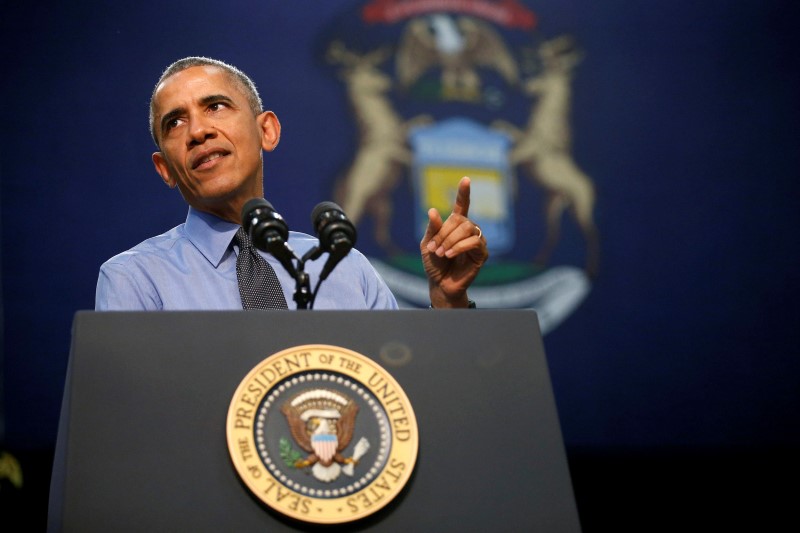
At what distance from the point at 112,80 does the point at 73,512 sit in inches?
96.6

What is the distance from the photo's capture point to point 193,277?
65.3 inches

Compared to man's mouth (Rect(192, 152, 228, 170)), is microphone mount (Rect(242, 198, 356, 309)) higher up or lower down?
lower down

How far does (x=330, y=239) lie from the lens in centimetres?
126

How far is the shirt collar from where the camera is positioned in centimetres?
170

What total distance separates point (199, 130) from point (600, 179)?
208 cm

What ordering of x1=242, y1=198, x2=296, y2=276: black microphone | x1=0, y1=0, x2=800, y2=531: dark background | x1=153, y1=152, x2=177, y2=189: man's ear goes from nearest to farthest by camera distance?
x1=242, y1=198, x2=296, y2=276: black microphone → x1=153, y1=152, x2=177, y2=189: man's ear → x1=0, y1=0, x2=800, y2=531: dark background

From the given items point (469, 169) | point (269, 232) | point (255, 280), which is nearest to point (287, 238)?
point (269, 232)

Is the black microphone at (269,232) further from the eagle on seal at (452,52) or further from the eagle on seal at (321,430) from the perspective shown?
the eagle on seal at (452,52)

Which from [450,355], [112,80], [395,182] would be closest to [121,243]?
[112,80]

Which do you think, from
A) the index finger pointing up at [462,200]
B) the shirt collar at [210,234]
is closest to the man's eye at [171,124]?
the shirt collar at [210,234]

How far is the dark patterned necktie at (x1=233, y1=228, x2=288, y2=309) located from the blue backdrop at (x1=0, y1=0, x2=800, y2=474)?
152 cm

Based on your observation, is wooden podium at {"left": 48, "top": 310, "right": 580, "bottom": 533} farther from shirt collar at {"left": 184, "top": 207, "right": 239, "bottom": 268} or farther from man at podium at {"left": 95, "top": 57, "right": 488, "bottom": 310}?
shirt collar at {"left": 184, "top": 207, "right": 239, "bottom": 268}

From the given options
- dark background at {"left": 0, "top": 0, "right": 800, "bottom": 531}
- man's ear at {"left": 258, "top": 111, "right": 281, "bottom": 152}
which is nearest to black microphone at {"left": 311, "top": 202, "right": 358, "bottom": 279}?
man's ear at {"left": 258, "top": 111, "right": 281, "bottom": 152}

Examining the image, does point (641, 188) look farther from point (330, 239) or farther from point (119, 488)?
point (119, 488)
